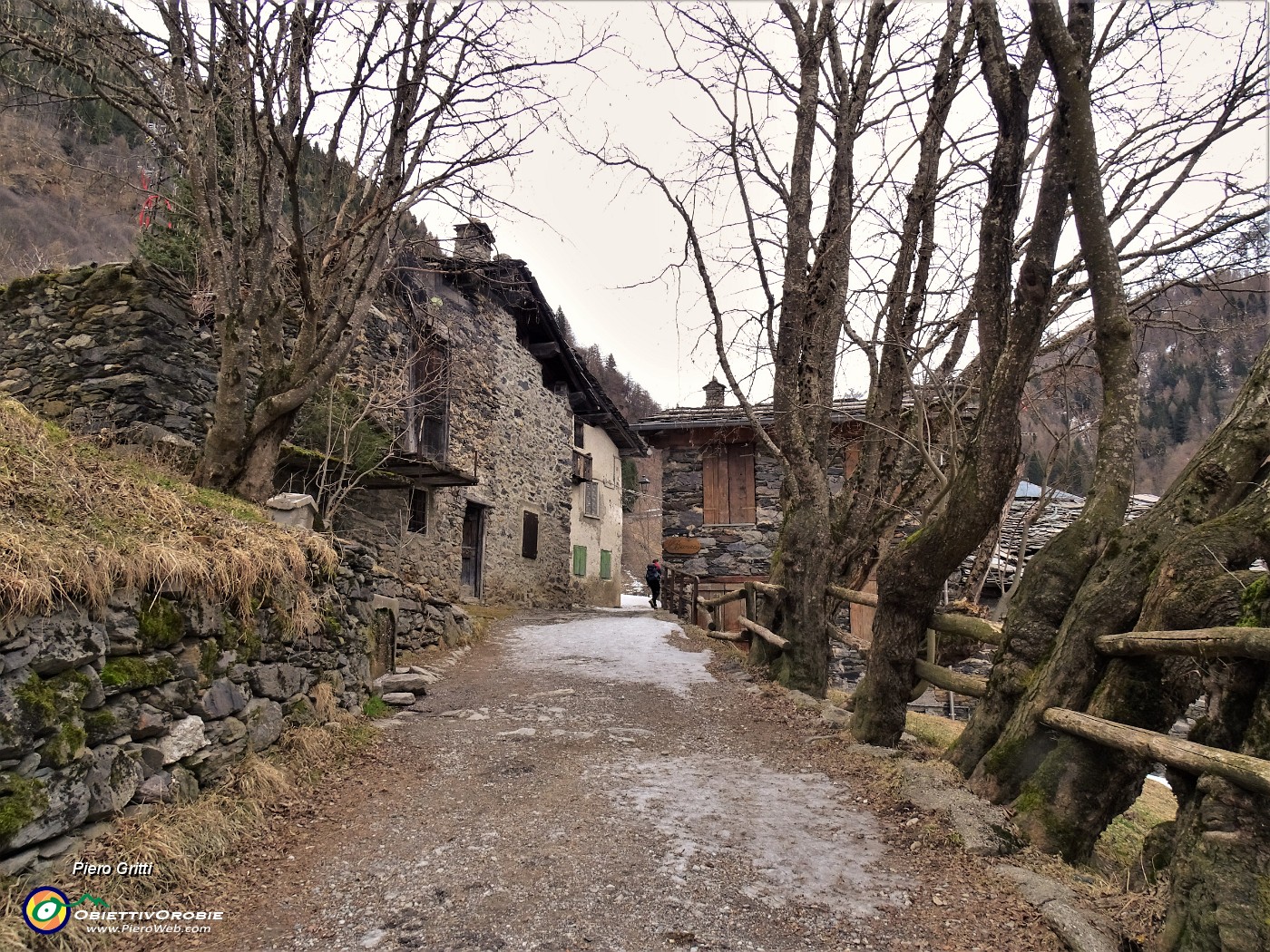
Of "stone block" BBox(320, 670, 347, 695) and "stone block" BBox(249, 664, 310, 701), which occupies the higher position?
"stone block" BBox(249, 664, 310, 701)

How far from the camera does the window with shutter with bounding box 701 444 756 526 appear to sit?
1318cm

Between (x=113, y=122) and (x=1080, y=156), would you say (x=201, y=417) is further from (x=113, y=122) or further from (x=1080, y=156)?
(x=113, y=122)

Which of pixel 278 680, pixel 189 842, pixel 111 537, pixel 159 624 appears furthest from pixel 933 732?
pixel 111 537

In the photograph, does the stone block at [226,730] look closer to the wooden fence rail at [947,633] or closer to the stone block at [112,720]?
the stone block at [112,720]

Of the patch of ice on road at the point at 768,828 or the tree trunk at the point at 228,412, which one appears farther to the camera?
the tree trunk at the point at 228,412

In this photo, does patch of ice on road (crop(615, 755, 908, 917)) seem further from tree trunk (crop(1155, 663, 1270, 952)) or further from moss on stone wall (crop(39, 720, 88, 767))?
moss on stone wall (crop(39, 720, 88, 767))

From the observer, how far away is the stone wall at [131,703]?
8.07ft

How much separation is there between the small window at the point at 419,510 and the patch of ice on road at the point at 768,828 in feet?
29.3

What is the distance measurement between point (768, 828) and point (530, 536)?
13.7 metres

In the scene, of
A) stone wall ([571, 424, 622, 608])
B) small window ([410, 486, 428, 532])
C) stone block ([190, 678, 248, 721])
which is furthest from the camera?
stone wall ([571, 424, 622, 608])

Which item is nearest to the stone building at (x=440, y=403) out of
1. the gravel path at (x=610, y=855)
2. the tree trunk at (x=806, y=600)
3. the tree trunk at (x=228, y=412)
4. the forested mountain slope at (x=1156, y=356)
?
the tree trunk at (x=228, y=412)

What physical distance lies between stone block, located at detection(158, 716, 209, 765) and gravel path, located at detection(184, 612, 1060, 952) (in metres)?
0.55

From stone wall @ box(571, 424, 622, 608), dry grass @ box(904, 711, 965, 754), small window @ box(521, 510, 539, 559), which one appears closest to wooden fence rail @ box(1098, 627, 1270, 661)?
dry grass @ box(904, 711, 965, 754)

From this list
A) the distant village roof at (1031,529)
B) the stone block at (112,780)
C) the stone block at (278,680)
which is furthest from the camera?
the distant village roof at (1031,529)
